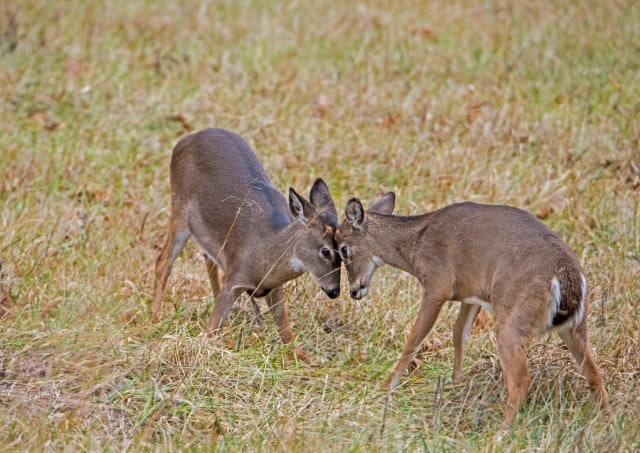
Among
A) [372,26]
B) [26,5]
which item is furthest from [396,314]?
[26,5]

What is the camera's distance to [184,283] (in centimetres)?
661

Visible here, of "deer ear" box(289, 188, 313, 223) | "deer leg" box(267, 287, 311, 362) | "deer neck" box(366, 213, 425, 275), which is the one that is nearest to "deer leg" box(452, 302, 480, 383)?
"deer neck" box(366, 213, 425, 275)

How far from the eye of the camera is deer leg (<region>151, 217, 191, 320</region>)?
6432mm

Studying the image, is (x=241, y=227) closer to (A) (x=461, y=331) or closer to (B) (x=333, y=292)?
(B) (x=333, y=292)

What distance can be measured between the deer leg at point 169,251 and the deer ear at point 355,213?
3.76 feet

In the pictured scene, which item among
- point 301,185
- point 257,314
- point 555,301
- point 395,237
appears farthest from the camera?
point 301,185

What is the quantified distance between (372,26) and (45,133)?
3769mm

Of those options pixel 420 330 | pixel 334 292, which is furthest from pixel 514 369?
pixel 334 292

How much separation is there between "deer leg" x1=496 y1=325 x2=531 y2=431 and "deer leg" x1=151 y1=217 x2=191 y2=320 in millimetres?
2129

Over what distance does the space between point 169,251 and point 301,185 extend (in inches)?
63.9

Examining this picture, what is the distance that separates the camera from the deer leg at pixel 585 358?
5.12 meters

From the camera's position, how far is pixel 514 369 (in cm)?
499

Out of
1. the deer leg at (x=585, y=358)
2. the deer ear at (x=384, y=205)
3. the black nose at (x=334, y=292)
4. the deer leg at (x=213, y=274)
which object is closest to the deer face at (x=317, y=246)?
the black nose at (x=334, y=292)

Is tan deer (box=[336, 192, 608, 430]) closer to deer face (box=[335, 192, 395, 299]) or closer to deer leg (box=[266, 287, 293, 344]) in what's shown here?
deer face (box=[335, 192, 395, 299])
